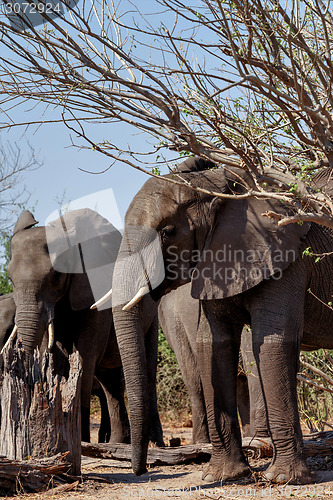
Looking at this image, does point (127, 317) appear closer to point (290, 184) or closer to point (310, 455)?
point (290, 184)

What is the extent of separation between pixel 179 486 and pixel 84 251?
3.29 metres

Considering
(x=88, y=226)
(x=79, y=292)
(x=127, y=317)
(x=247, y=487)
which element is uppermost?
(x=88, y=226)

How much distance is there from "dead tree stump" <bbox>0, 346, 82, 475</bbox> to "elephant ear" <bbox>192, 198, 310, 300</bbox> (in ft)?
4.26

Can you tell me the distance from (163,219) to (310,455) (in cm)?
240

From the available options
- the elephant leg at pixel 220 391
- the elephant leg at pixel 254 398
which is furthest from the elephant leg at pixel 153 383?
the elephant leg at pixel 220 391

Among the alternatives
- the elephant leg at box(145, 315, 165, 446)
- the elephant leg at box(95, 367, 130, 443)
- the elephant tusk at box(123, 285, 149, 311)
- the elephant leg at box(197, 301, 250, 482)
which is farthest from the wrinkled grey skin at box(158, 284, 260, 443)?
the elephant tusk at box(123, 285, 149, 311)

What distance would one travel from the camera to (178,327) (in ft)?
25.3

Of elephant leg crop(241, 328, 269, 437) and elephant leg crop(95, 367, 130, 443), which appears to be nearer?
elephant leg crop(241, 328, 269, 437)

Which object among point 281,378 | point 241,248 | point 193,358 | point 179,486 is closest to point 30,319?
point 193,358

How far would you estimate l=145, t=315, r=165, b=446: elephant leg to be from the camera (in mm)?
7766

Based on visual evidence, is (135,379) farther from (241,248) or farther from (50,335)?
(50,335)

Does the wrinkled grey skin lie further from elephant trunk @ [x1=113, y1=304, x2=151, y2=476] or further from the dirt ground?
elephant trunk @ [x1=113, y1=304, x2=151, y2=476]

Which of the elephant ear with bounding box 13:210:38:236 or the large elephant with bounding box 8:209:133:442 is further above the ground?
the elephant ear with bounding box 13:210:38:236

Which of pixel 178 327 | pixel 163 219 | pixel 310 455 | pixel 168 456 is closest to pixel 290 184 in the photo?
pixel 163 219
